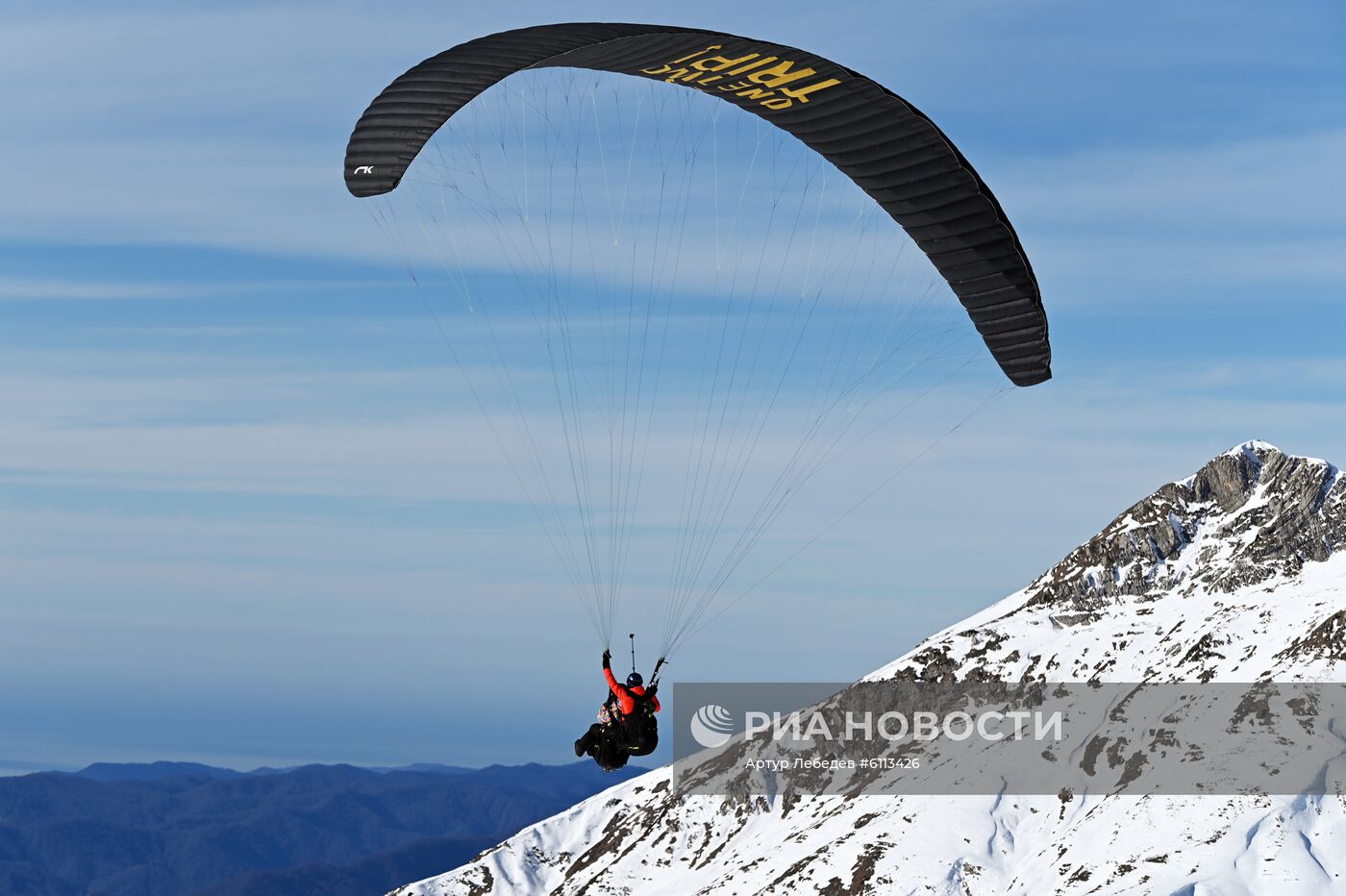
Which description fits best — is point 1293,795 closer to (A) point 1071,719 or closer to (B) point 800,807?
(A) point 1071,719

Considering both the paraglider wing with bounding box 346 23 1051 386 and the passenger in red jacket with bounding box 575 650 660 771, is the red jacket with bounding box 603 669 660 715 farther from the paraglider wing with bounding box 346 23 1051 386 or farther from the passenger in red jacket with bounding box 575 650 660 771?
the paraglider wing with bounding box 346 23 1051 386

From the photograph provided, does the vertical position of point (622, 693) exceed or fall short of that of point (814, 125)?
it falls short

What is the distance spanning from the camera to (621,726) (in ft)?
89.4

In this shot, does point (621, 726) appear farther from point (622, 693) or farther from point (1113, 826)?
point (1113, 826)

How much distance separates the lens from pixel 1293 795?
135m

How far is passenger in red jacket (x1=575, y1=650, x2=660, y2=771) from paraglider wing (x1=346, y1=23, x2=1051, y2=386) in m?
9.11

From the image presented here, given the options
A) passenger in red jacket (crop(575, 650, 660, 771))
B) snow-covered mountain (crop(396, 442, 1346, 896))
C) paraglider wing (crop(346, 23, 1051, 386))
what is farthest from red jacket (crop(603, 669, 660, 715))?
snow-covered mountain (crop(396, 442, 1346, 896))

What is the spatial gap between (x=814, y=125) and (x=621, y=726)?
11131 millimetres

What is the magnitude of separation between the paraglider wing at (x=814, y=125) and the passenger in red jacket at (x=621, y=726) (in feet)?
29.9

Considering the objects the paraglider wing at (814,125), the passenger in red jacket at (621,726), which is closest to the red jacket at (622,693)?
the passenger in red jacket at (621,726)

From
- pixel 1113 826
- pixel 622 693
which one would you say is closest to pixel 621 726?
pixel 622 693

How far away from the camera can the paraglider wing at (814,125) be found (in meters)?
25.6

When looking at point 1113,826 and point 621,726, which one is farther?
point 1113,826

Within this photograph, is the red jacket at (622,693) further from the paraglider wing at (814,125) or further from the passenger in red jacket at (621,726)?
the paraglider wing at (814,125)
